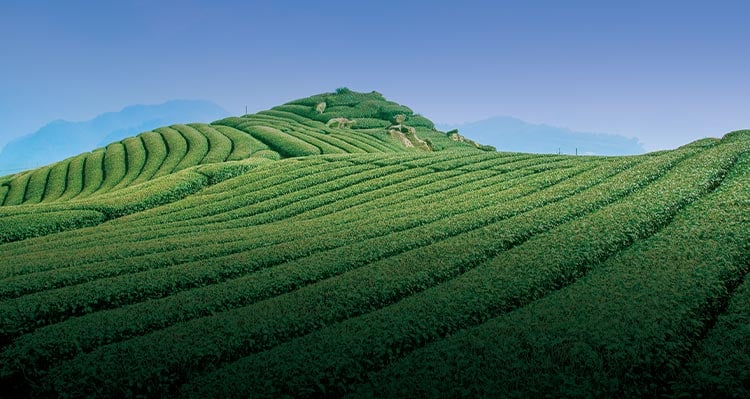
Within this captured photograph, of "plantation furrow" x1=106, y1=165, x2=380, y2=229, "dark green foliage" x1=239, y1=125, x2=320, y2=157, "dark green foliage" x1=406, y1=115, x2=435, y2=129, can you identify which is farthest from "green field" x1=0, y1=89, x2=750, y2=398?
"dark green foliage" x1=406, y1=115, x2=435, y2=129

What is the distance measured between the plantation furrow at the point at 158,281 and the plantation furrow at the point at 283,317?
2584 mm

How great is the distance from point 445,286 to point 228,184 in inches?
911

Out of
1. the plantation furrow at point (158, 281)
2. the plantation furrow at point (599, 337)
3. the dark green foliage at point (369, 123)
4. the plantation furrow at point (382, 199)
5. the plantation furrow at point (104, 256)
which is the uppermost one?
the dark green foliage at point (369, 123)

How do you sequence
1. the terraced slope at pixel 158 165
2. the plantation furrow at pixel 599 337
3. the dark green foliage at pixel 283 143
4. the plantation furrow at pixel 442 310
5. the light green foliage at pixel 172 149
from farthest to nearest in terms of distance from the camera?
1. the dark green foliage at pixel 283 143
2. the light green foliage at pixel 172 149
3. the terraced slope at pixel 158 165
4. the plantation furrow at pixel 442 310
5. the plantation furrow at pixel 599 337

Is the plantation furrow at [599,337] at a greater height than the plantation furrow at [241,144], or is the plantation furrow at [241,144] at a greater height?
the plantation furrow at [241,144]

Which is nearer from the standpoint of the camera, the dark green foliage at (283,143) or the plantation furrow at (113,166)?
the plantation furrow at (113,166)

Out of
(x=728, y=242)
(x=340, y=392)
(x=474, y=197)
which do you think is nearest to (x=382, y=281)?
(x=340, y=392)

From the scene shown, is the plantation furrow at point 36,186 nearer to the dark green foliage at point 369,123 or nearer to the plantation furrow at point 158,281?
the plantation furrow at point 158,281

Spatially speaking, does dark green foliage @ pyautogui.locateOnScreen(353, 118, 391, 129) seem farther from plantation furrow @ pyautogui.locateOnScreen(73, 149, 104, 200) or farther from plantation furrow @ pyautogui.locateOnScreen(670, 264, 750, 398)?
plantation furrow @ pyautogui.locateOnScreen(670, 264, 750, 398)

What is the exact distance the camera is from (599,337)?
10.7 meters

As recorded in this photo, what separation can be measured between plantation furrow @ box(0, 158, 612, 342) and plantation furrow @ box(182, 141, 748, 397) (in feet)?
15.2

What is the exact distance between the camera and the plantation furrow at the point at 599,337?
9398mm

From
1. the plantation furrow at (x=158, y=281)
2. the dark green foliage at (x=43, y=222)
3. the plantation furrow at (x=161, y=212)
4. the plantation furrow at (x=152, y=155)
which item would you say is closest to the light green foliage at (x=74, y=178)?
the plantation furrow at (x=152, y=155)

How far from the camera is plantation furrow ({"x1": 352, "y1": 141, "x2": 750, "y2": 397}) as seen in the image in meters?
9.40
